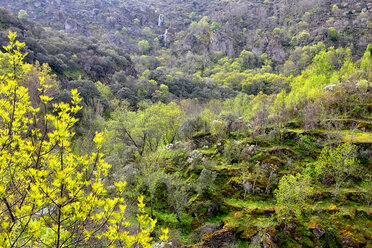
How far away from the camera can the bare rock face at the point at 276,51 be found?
7069 centimetres

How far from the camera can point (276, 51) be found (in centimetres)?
7225

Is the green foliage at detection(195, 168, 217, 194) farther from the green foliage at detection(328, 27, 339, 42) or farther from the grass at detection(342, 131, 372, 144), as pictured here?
the green foliage at detection(328, 27, 339, 42)

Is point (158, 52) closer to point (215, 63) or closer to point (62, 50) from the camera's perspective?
point (215, 63)

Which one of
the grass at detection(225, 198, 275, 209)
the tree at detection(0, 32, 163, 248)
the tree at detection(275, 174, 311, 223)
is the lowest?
the grass at detection(225, 198, 275, 209)

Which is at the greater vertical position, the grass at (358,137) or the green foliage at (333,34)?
the green foliage at (333,34)

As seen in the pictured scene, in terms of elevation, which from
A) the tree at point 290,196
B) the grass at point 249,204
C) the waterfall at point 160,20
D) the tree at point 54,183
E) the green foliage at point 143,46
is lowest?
the grass at point 249,204

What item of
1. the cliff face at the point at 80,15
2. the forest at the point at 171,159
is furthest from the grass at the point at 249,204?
the cliff face at the point at 80,15

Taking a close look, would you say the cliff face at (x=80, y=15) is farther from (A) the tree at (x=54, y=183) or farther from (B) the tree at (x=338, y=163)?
(B) the tree at (x=338, y=163)

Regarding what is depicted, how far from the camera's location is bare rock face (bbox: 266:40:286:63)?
70694 millimetres

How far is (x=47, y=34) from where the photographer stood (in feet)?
145

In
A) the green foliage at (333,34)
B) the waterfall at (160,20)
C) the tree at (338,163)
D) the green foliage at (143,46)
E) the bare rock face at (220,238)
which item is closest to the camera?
the bare rock face at (220,238)

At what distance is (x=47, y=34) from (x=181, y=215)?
170ft

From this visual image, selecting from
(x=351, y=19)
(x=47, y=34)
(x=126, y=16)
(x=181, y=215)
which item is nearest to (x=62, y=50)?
(x=47, y=34)

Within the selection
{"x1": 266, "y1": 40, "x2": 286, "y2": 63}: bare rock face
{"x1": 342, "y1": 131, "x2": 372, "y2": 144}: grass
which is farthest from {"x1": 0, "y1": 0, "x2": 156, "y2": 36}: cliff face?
{"x1": 342, "y1": 131, "x2": 372, "y2": 144}: grass
